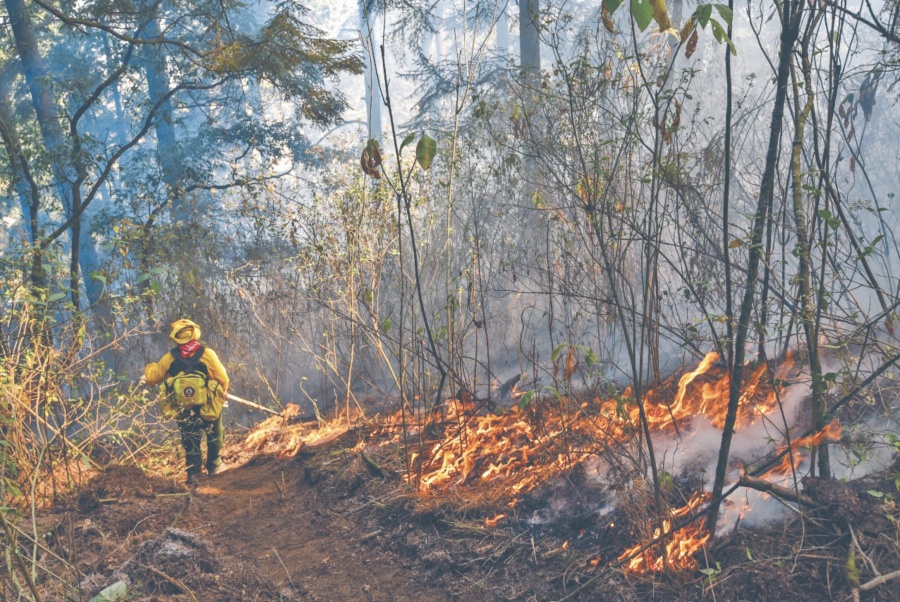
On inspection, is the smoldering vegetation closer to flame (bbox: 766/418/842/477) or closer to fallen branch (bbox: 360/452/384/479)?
flame (bbox: 766/418/842/477)

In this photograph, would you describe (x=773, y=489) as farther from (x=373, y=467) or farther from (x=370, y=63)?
(x=370, y=63)

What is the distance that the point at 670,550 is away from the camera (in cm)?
390

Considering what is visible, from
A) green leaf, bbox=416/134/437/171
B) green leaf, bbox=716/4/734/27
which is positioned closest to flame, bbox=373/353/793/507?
green leaf, bbox=416/134/437/171

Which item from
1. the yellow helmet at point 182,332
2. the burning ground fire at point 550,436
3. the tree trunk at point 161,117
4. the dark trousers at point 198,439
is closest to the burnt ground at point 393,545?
the burning ground fire at point 550,436

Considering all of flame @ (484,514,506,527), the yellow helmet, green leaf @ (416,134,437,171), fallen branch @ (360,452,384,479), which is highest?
green leaf @ (416,134,437,171)

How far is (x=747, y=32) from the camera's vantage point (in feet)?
96.5

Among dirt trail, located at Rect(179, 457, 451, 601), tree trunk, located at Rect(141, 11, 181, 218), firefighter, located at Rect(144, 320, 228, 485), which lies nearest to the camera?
dirt trail, located at Rect(179, 457, 451, 601)

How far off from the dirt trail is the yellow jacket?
1.11m

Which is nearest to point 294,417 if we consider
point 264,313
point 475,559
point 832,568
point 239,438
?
point 239,438

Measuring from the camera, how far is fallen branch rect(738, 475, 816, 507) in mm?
3699

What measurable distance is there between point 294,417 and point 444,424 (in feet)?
12.2

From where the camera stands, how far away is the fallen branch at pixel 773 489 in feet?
12.1

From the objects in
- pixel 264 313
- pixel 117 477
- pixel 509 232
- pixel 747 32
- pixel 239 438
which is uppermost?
pixel 747 32

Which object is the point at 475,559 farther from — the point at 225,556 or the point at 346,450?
the point at 346,450
